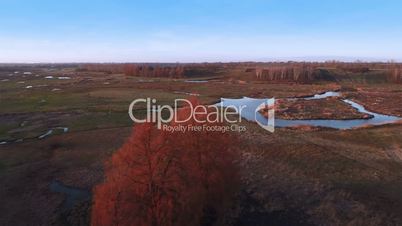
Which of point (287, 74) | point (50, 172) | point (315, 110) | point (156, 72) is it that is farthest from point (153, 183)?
point (156, 72)

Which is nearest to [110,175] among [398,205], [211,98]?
[398,205]

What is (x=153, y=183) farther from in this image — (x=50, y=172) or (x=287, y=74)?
(x=287, y=74)

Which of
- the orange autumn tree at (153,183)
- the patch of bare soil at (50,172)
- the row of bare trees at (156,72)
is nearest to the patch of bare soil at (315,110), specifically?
the patch of bare soil at (50,172)

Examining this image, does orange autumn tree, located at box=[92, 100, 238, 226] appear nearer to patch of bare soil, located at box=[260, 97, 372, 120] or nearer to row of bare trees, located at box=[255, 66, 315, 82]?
patch of bare soil, located at box=[260, 97, 372, 120]

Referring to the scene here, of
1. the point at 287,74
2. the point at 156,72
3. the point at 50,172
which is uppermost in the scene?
the point at 287,74

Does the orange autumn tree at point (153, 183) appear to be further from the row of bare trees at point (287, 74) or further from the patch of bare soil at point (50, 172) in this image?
the row of bare trees at point (287, 74)

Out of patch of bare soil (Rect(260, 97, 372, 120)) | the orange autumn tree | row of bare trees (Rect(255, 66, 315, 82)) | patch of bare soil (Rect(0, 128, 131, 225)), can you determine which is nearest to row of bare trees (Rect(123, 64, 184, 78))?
row of bare trees (Rect(255, 66, 315, 82))

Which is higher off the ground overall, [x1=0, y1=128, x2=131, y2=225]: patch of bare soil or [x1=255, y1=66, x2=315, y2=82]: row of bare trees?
[x1=255, y1=66, x2=315, y2=82]: row of bare trees

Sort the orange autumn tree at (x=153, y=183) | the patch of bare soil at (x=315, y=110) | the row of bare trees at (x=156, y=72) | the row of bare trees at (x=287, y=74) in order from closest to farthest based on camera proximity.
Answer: the orange autumn tree at (x=153, y=183) → the patch of bare soil at (x=315, y=110) → the row of bare trees at (x=287, y=74) → the row of bare trees at (x=156, y=72)
